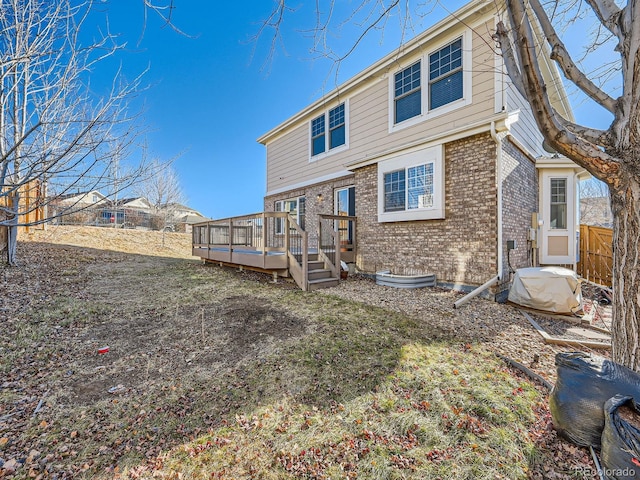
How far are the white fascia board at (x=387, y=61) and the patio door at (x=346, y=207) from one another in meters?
3.17

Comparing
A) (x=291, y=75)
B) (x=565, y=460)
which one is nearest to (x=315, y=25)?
(x=291, y=75)

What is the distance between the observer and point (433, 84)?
23.6ft

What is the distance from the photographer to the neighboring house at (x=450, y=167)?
6.13 m

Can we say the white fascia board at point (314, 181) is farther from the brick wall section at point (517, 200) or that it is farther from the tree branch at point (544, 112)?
the tree branch at point (544, 112)

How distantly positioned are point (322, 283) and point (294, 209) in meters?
6.09

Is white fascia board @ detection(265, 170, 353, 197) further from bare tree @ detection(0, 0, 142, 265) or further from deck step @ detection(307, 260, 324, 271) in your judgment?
bare tree @ detection(0, 0, 142, 265)

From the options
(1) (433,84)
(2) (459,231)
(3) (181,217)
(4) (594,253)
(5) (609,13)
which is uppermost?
(1) (433,84)

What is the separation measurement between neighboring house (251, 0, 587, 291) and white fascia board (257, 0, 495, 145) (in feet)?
0.10

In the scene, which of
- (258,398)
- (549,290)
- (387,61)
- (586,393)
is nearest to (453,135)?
(387,61)

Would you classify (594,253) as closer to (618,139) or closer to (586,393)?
(618,139)

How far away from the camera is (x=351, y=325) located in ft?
14.4

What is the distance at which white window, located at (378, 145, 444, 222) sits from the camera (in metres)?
6.82

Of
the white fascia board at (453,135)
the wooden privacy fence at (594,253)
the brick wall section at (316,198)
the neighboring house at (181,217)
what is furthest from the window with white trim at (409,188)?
the neighboring house at (181,217)

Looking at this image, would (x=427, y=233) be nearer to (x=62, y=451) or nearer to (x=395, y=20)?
(x=395, y=20)
